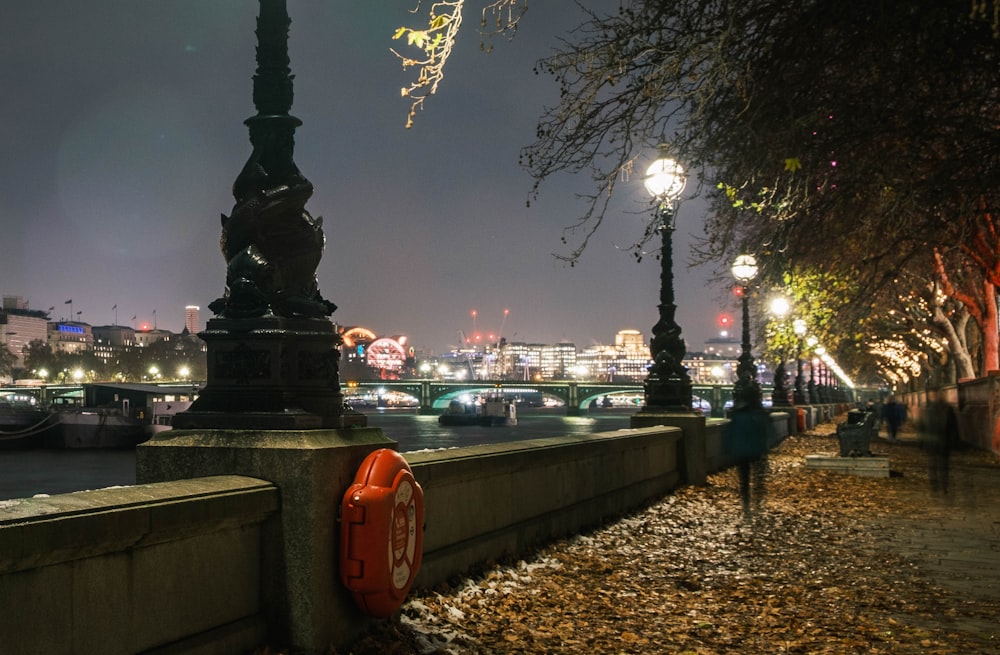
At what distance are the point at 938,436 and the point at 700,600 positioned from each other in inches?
1275

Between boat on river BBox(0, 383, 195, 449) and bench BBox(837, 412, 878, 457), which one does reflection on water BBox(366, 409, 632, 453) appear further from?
bench BBox(837, 412, 878, 457)

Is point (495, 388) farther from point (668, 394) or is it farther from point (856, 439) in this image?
point (668, 394)

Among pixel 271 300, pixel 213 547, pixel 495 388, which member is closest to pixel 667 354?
pixel 271 300

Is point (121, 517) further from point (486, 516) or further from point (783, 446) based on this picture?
point (783, 446)

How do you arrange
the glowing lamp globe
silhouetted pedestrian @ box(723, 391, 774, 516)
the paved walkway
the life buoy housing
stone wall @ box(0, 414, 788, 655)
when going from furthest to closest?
the glowing lamp globe < silhouetted pedestrian @ box(723, 391, 774, 516) < the paved walkway < the life buoy housing < stone wall @ box(0, 414, 788, 655)

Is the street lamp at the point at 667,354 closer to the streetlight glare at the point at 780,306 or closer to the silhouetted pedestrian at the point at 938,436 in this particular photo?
the silhouetted pedestrian at the point at 938,436

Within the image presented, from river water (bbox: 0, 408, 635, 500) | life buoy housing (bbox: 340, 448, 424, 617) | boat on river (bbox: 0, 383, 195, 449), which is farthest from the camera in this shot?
boat on river (bbox: 0, 383, 195, 449)

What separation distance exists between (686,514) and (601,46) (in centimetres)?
689

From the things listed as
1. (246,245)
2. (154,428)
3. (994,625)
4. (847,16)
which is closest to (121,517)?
(246,245)

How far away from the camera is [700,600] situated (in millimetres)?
8133

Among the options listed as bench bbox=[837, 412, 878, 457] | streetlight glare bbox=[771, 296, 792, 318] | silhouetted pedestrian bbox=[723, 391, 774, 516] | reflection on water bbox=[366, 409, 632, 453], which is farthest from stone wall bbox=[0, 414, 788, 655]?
reflection on water bbox=[366, 409, 632, 453]

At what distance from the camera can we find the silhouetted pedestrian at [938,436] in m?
19.5

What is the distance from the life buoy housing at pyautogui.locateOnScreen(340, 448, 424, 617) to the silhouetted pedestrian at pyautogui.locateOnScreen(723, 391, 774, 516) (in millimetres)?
9698

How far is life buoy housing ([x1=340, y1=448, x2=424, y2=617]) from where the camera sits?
19.0 ft
